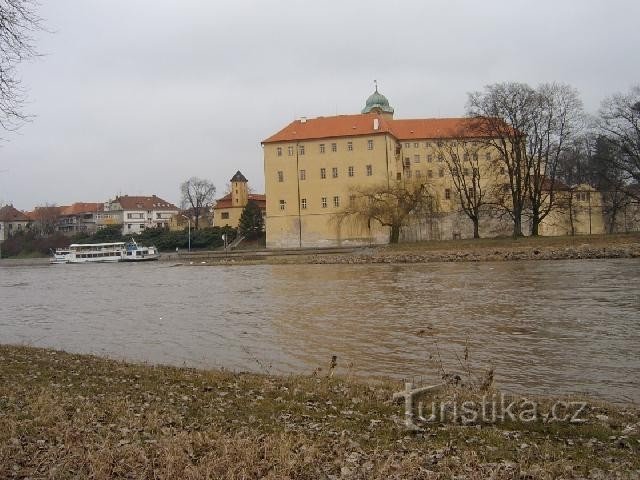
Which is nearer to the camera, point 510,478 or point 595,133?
point 510,478

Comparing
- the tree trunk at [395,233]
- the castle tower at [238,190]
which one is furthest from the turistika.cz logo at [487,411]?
the castle tower at [238,190]

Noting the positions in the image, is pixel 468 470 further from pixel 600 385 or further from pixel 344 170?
pixel 344 170

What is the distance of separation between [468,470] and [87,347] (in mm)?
13200

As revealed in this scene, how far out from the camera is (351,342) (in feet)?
47.8

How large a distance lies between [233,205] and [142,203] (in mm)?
46721

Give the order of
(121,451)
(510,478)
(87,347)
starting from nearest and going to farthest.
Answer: (510,478) → (121,451) → (87,347)

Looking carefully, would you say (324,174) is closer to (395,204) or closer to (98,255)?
(395,204)

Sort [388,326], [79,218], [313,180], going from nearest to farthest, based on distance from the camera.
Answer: [388,326] → [313,180] → [79,218]

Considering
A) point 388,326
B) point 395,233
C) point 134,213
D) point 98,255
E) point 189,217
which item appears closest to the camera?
Result: point 388,326

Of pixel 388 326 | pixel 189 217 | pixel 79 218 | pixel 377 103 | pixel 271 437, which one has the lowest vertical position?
pixel 388 326

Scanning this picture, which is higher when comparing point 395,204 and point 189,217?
point 189,217

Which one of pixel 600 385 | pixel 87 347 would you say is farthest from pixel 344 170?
pixel 600 385

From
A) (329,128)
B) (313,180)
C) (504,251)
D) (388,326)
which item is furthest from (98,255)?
(388,326)

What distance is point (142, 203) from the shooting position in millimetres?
141000
